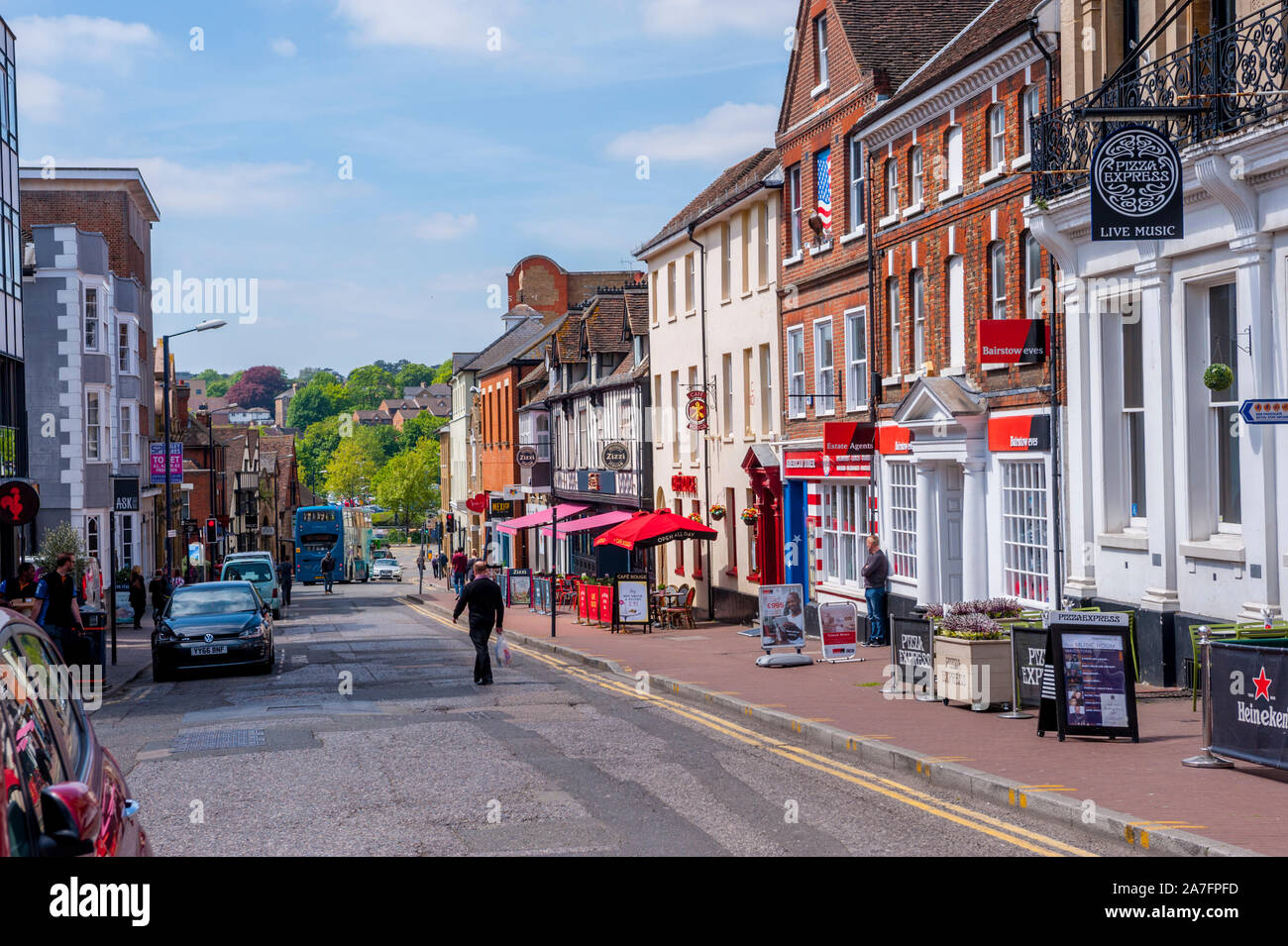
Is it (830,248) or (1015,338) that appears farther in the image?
(830,248)

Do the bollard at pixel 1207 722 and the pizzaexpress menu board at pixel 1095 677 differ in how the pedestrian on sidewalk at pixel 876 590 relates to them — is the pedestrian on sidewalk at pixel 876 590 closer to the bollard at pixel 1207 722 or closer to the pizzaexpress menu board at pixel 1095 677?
the pizzaexpress menu board at pixel 1095 677

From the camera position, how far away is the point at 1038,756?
11.9 m

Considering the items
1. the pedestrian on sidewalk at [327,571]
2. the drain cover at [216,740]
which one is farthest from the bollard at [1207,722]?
the pedestrian on sidewalk at [327,571]

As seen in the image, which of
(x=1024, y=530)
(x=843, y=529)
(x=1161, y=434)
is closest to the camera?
(x=1161, y=434)

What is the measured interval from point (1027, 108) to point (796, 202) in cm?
1075

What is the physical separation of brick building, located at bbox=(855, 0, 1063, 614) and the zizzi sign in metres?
0.02

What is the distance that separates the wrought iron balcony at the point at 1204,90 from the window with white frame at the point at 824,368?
10.8 m

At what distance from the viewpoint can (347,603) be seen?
55.4 m

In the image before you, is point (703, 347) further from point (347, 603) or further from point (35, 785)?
point (35, 785)

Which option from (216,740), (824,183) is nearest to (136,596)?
(824,183)

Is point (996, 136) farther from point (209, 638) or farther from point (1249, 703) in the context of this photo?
point (209, 638)

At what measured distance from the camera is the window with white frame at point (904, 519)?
2508cm

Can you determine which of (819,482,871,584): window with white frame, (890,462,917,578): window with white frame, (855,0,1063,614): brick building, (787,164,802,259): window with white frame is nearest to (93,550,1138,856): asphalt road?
(855,0,1063,614): brick building

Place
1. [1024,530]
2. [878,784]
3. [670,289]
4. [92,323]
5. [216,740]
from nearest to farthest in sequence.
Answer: [878,784] → [216,740] → [1024,530] → [670,289] → [92,323]
